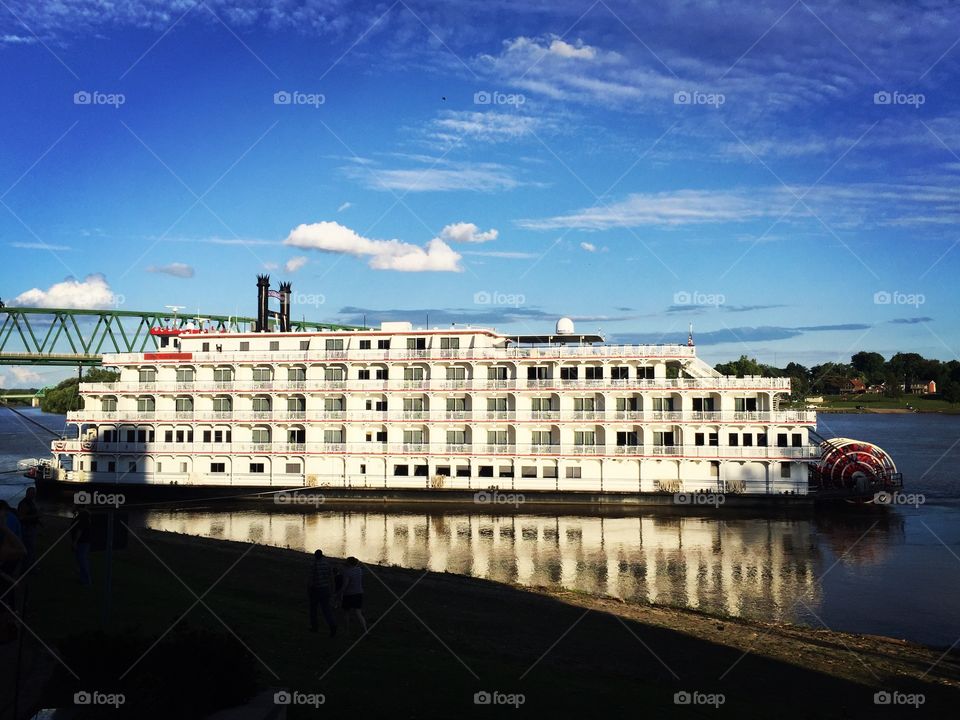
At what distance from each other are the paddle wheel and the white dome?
17.1 meters

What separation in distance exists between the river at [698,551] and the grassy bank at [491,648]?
16.2ft

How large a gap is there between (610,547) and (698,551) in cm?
413

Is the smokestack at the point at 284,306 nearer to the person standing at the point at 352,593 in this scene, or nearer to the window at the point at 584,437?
the window at the point at 584,437

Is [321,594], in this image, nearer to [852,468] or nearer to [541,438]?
[541,438]

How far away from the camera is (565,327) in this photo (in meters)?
53.7

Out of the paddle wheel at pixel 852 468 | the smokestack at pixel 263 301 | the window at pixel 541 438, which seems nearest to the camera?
the paddle wheel at pixel 852 468

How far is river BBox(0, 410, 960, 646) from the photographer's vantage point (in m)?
30.0

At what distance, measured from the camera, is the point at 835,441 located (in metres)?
56.7

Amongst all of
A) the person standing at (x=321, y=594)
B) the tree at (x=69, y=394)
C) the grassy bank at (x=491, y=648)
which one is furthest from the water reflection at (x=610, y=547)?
the tree at (x=69, y=394)

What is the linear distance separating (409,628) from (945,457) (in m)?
78.3

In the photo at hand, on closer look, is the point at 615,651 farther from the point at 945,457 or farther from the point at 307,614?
the point at 945,457

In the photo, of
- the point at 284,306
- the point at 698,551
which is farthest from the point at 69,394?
the point at 698,551

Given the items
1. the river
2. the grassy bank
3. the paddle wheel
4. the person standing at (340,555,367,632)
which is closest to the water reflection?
the river

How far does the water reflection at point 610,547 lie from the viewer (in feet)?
105
